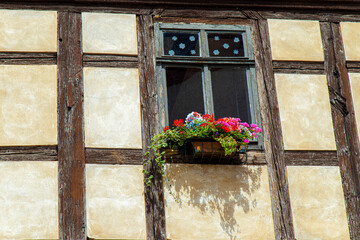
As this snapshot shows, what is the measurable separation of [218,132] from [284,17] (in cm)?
192

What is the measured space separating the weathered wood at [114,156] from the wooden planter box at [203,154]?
326 mm

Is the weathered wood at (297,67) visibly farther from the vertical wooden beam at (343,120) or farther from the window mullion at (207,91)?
the window mullion at (207,91)

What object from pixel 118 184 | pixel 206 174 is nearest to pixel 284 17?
pixel 206 174

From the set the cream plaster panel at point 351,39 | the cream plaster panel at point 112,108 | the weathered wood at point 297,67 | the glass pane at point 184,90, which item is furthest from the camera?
the cream plaster panel at point 351,39

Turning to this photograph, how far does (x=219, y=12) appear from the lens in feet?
29.2

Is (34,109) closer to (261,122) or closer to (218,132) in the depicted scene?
(218,132)

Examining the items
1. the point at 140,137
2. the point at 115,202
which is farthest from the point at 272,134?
the point at 115,202

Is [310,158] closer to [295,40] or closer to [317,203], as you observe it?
[317,203]

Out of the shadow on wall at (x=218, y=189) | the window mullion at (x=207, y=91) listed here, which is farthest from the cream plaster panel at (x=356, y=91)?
the window mullion at (x=207, y=91)

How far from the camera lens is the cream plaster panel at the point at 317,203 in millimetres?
7938

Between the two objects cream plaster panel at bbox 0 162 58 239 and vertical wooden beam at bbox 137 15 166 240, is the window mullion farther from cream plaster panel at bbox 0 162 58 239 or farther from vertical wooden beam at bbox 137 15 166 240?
cream plaster panel at bbox 0 162 58 239

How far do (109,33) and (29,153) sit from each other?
5.55ft

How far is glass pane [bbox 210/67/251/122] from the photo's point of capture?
8641 mm

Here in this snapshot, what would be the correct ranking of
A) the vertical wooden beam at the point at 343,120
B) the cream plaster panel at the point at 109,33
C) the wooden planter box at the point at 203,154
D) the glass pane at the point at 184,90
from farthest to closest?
the glass pane at the point at 184,90, the cream plaster panel at the point at 109,33, the vertical wooden beam at the point at 343,120, the wooden planter box at the point at 203,154
